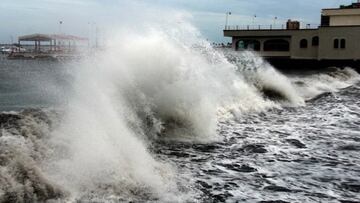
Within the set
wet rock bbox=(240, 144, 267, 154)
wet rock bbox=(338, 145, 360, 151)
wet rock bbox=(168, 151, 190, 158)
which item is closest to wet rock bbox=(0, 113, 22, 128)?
wet rock bbox=(168, 151, 190, 158)

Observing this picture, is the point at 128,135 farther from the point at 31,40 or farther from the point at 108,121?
the point at 31,40

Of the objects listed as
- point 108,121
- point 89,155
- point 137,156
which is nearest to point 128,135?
point 108,121

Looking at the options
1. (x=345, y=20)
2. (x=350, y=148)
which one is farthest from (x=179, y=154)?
(x=345, y=20)

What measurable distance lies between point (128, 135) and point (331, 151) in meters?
4.57

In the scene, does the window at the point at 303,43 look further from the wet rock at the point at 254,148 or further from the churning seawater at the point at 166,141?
the wet rock at the point at 254,148

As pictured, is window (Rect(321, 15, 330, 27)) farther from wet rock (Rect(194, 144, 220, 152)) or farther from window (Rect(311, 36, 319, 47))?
wet rock (Rect(194, 144, 220, 152))

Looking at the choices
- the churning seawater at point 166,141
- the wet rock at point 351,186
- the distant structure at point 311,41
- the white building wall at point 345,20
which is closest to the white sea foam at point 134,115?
the churning seawater at point 166,141

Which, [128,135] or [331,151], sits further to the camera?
[331,151]

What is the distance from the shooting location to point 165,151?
991 centimetres

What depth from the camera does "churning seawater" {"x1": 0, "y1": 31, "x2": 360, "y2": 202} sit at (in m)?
6.86

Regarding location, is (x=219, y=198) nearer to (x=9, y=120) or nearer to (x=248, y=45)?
(x=9, y=120)

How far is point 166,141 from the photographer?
35.7ft

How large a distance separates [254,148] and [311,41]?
147 ft

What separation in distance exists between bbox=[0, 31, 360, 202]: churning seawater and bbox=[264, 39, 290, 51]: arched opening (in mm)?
38011
